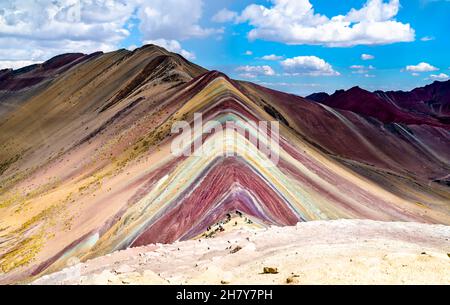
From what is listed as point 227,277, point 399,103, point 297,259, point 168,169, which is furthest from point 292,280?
point 399,103

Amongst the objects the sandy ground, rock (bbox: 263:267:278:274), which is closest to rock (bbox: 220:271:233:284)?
the sandy ground

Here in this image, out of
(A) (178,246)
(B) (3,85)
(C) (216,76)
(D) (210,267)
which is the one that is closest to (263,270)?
(D) (210,267)

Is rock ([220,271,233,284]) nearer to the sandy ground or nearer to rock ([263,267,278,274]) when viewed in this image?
the sandy ground

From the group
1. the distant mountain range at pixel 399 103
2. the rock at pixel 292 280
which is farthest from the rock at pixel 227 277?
the distant mountain range at pixel 399 103

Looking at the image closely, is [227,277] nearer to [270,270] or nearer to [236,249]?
[270,270]

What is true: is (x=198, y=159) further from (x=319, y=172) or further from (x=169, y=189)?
(x=319, y=172)

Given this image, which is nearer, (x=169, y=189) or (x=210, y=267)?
(x=210, y=267)

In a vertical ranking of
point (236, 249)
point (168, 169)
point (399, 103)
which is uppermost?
point (399, 103)

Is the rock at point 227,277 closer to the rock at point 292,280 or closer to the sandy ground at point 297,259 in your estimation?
the sandy ground at point 297,259
